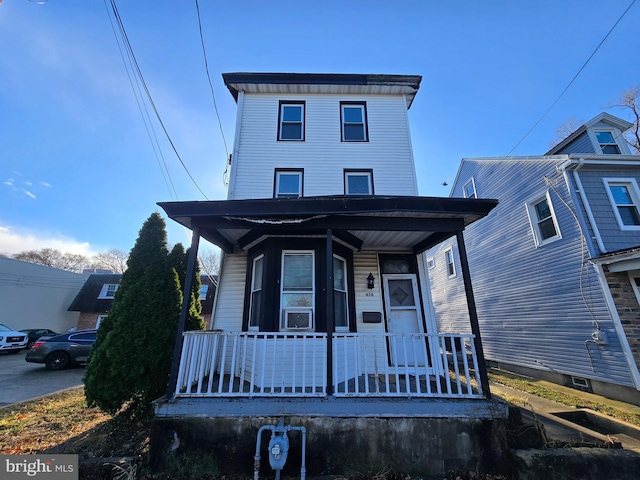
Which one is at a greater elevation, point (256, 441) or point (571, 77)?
point (571, 77)

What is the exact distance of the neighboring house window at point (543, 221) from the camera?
27.6 ft

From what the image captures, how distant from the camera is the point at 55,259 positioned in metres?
37.4

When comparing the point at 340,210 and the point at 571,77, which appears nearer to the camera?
the point at 340,210

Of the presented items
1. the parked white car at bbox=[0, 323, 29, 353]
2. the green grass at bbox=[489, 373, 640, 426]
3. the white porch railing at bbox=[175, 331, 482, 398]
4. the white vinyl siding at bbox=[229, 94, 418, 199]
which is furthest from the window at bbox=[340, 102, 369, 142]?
the parked white car at bbox=[0, 323, 29, 353]

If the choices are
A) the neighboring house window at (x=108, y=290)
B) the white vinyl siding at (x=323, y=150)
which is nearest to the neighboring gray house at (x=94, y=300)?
the neighboring house window at (x=108, y=290)

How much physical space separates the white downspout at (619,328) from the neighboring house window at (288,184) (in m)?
8.04

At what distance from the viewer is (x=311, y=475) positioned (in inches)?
142

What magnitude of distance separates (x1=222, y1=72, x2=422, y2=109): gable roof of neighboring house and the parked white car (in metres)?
19.1

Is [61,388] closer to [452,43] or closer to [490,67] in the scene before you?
[452,43]

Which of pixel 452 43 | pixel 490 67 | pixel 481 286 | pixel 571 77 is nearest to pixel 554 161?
pixel 571 77

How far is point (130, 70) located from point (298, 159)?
14.8ft

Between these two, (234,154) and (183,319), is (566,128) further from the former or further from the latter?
(183,319)

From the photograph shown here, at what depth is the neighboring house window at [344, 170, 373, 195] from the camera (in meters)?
7.29

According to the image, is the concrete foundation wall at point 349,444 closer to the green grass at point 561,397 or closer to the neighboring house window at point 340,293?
the neighboring house window at point 340,293
